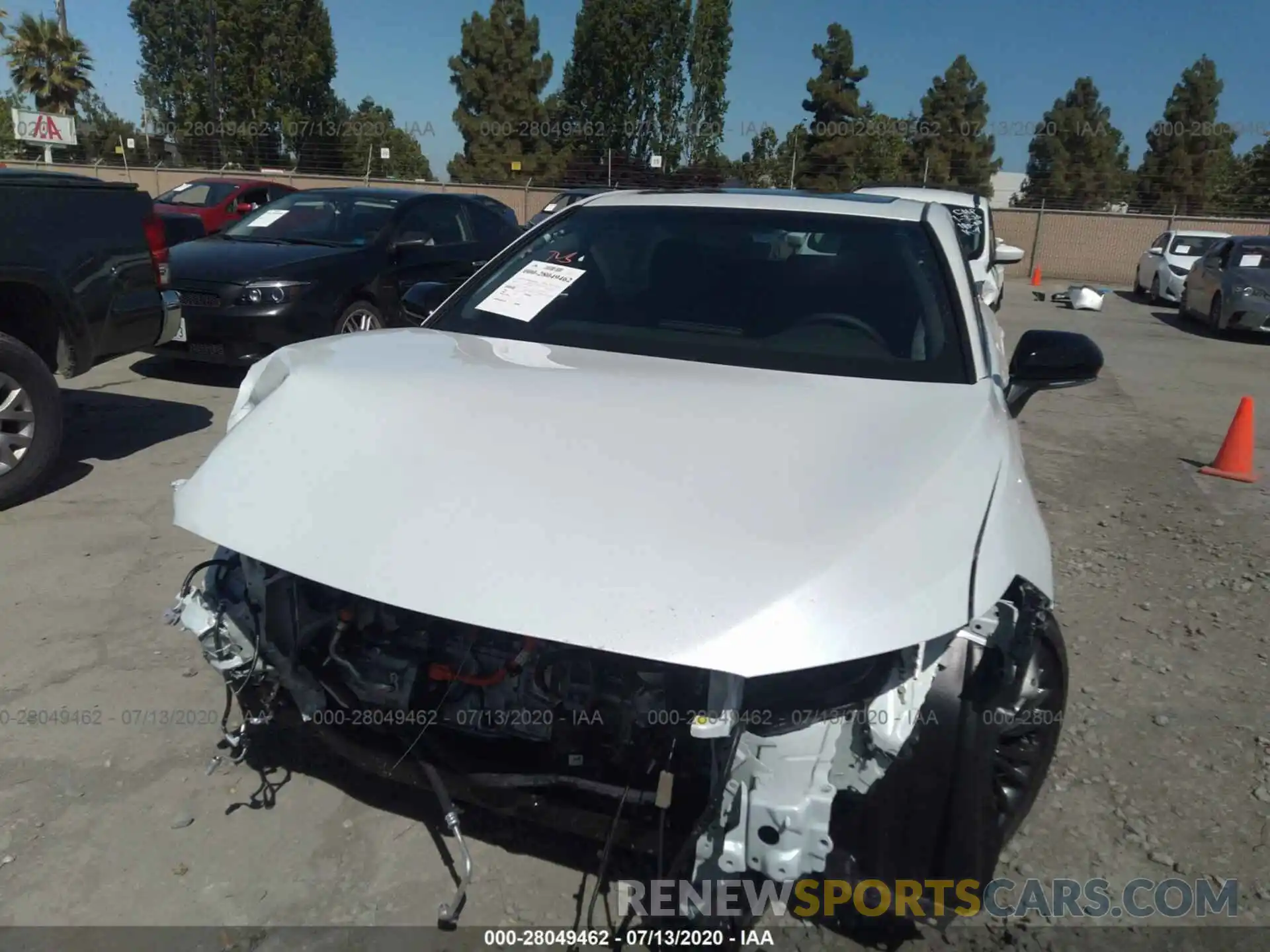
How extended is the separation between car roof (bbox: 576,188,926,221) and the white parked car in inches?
678

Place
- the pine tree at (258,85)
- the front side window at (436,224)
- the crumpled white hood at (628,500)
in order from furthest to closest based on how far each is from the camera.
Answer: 1. the pine tree at (258,85)
2. the front side window at (436,224)
3. the crumpled white hood at (628,500)

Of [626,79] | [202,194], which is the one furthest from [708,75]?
[202,194]

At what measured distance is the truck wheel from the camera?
4605mm

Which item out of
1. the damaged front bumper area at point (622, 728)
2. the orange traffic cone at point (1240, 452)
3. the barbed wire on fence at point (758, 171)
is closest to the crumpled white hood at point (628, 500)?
the damaged front bumper area at point (622, 728)

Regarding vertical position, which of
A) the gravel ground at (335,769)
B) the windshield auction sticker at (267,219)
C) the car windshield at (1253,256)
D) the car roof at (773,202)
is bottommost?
the gravel ground at (335,769)

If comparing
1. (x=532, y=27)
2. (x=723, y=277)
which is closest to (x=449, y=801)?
(x=723, y=277)

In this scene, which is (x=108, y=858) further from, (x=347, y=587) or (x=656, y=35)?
(x=656, y=35)

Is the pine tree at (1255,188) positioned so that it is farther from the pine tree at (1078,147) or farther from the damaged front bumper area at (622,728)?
the damaged front bumper area at (622,728)

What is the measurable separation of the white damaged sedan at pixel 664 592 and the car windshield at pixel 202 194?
13846mm

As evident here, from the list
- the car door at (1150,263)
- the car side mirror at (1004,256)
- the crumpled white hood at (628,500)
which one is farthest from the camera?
the car door at (1150,263)

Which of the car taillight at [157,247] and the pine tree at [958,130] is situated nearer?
the car taillight at [157,247]

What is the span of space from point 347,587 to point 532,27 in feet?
164

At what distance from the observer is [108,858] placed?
7.93 feet

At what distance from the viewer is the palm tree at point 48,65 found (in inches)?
1458
